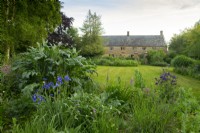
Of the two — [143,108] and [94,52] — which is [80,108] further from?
[94,52]

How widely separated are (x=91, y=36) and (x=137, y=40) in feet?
67.2

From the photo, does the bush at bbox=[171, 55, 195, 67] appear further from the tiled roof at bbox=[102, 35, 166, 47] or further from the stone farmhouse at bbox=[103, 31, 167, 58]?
the stone farmhouse at bbox=[103, 31, 167, 58]

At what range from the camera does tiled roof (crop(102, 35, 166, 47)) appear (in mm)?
56906

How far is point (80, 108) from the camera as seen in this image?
12.8 ft

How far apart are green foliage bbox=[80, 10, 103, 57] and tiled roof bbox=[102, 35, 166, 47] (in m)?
14.0

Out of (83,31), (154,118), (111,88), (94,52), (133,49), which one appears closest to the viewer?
(154,118)

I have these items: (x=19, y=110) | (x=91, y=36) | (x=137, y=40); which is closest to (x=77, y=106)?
(x=19, y=110)

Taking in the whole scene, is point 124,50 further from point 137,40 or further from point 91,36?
point 91,36

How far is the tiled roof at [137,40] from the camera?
56906 millimetres

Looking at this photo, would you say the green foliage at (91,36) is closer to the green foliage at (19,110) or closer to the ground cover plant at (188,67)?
the ground cover plant at (188,67)

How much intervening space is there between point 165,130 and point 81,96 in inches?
59.5

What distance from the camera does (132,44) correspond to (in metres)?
58.2

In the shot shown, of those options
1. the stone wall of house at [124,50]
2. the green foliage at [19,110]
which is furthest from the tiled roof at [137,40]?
the green foliage at [19,110]

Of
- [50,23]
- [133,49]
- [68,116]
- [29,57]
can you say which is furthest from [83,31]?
[68,116]
